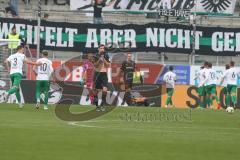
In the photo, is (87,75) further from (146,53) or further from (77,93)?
(146,53)

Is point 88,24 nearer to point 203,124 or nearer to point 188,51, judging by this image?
point 188,51

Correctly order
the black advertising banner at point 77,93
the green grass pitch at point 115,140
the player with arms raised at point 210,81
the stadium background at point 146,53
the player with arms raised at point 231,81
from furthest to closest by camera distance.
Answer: the stadium background at point 146,53, the black advertising banner at point 77,93, the player with arms raised at point 210,81, the player with arms raised at point 231,81, the green grass pitch at point 115,140

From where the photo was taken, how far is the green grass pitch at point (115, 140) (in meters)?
11.5

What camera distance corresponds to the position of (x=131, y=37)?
35000mm

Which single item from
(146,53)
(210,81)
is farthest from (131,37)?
(210,81)

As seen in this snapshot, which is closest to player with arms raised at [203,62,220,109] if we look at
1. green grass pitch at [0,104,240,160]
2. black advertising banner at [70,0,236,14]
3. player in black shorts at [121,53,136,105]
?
player in black shorts at [121,53,136,105]

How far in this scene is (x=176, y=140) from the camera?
1433 centimetres

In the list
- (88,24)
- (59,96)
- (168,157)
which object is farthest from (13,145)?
(88,24)

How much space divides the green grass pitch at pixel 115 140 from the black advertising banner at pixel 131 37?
577 inches

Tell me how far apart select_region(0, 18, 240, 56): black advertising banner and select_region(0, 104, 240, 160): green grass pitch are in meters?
14.7

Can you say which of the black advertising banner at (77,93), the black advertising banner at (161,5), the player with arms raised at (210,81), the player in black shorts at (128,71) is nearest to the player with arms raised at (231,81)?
the player with arms raised at (210,81)

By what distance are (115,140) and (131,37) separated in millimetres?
21307

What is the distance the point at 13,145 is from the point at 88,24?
22473mm

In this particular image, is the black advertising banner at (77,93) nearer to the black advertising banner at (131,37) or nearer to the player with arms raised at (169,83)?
the player with arms raised at (169,83)
